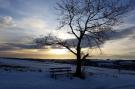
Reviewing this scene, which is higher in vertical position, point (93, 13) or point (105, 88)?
point (93, 13)

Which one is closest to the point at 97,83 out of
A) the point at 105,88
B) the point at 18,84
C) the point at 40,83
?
the point at 105,88

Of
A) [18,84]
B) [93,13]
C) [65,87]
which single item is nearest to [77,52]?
[93,13]

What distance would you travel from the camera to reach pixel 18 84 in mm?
21656

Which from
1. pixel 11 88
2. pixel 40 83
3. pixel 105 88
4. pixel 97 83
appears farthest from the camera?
pixel 97 83

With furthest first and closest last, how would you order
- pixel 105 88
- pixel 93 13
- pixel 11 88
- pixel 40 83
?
pixel 93 13
pixel 105 88
pixel 40 83
pixel 11 88

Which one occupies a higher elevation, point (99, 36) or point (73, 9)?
point (73, 9)

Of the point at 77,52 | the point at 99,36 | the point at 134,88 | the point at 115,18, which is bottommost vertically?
the point at 134,88

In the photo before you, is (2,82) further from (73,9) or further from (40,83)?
(73,9)

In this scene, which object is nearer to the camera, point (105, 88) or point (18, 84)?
point (18, 84)

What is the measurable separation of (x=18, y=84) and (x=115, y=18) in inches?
590

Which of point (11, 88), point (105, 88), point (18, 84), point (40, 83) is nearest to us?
point (11, 88)

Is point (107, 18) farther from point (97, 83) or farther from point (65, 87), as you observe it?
point (65, 87)

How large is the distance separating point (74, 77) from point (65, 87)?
5786mm

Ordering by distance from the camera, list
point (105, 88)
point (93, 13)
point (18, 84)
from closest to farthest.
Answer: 1. point (18, 84)
2. point (105, 88)
3. point (93, 13)
